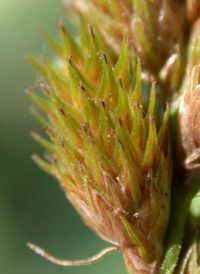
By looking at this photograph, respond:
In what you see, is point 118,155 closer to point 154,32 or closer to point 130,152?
point 130,152

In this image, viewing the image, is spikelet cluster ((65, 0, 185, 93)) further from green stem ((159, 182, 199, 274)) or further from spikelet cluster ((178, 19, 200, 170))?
green stem ((159, 182, 199, 274))

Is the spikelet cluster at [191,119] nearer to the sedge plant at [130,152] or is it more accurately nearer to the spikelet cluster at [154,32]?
the sedge plant at [130,152]

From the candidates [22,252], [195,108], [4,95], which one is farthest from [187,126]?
[4,95]

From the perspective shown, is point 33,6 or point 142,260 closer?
point 142,260

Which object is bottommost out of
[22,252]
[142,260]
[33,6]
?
[142,260]

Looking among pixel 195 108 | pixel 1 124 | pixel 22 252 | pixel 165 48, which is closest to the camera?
pixel 195 108

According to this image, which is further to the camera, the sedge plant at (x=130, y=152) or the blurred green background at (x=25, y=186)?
the blurred green background at (x=25, y=186)

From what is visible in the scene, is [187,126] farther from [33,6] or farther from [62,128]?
[33,6]

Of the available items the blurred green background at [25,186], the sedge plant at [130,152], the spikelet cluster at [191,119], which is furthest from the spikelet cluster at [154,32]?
the blurred green background at [25,186]
